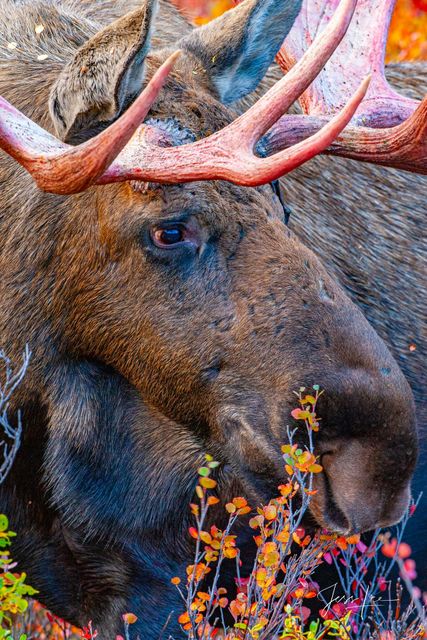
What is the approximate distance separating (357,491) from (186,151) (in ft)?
4.22

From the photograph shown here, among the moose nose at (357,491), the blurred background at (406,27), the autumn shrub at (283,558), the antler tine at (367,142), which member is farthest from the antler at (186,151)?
the blurred background at (406,27)

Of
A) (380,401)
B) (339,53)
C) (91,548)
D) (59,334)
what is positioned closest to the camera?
(380,401)

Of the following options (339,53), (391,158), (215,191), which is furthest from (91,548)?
(339,53)

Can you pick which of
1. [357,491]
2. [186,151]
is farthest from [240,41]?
[357,491]

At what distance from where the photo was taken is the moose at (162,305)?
4.06m

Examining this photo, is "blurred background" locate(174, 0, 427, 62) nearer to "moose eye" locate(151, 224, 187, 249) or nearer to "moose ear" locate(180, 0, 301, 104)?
"moose ear" locate(180, 0, 301, 104)

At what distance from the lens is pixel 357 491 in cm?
416

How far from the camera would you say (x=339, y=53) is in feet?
17.7

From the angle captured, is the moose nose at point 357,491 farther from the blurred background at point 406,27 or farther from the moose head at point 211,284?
the blurred background at point 406,27

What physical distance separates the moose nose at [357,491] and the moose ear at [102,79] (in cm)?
143

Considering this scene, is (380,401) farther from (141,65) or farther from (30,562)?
(30,562)

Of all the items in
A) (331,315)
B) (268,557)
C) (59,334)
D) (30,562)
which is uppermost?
(331,315)

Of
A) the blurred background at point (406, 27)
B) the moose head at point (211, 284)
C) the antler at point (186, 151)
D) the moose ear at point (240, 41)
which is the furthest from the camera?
the blurred background at point (406, 27)

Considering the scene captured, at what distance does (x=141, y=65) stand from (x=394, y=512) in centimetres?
179
